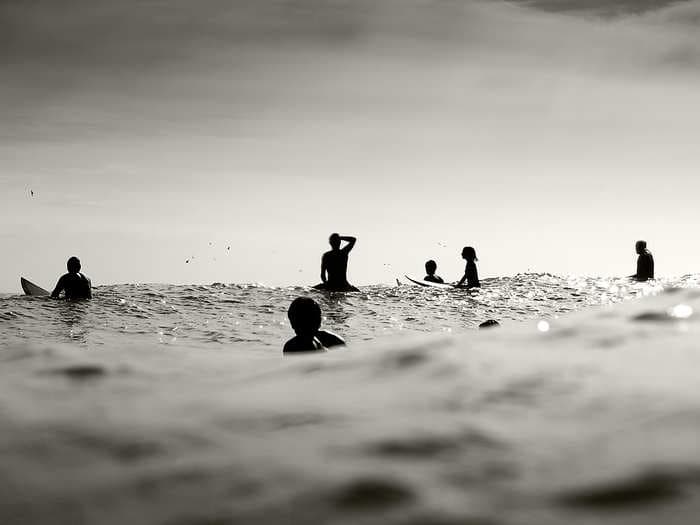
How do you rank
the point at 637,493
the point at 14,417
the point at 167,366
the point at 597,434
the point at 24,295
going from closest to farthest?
the point at 637,493, the point at 597,434, the point at 14,417, the point at 167,366, the point at 24,295

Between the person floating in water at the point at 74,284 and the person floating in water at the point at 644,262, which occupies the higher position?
the person floating in water at the point at 644,262

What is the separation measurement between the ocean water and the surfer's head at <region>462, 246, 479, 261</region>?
47.6 ft

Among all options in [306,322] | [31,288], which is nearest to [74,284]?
[31,288]

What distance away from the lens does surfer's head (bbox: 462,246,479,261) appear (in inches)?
706

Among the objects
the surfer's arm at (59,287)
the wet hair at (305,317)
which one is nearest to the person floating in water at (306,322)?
the wet hair at (305,317)

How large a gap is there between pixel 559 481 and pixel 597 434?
0.98 feet

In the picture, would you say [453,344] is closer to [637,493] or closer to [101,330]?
[637,493]

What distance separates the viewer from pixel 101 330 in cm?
1284

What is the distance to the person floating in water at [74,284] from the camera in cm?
1530

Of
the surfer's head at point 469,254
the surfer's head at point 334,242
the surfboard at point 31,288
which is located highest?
the surfer's head at point 334,242

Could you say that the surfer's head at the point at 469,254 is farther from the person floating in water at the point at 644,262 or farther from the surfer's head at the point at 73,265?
the surfer's head at the point at 73,265

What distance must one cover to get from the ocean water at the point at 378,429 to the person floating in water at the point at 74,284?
12.3 meters

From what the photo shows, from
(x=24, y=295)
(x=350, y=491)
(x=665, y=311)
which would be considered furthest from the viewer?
(x=24, y=295)

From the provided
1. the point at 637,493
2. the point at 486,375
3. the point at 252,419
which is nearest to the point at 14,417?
the point at 252,419
